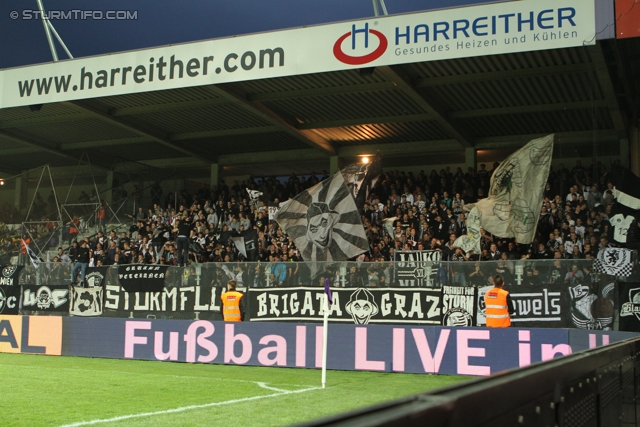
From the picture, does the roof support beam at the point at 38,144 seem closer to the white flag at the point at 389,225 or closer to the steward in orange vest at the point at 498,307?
the white flag at the point at 389,225

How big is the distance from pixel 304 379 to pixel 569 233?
9372 millimetres

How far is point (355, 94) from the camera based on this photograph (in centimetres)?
2369

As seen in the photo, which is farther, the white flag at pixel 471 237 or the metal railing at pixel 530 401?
the white flag at pixel 471 237

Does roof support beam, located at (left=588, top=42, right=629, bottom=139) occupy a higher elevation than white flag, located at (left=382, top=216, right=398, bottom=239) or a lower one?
higher

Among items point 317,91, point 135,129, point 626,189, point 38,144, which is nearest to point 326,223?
point 317,91

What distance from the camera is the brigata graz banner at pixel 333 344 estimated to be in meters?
13.5

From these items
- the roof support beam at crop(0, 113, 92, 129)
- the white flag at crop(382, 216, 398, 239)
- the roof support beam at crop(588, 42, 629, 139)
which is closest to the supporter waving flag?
the white flag at crop(382, 216, 398, 239)

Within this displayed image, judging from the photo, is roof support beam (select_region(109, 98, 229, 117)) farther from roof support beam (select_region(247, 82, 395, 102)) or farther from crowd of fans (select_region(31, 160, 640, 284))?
crowd of fans (select_region(31, 160, 640, 284))

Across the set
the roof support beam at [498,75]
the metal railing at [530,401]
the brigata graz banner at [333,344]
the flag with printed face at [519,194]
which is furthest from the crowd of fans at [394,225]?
the metal railing at [530,401]

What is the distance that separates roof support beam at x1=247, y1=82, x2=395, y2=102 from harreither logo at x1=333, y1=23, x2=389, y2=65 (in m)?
2.89

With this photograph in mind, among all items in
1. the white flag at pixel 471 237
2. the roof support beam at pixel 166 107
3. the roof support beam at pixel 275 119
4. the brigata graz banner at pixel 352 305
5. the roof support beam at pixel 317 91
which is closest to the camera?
the brigata graz banner at pixel 352 305

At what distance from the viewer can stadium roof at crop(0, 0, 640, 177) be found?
2053cm

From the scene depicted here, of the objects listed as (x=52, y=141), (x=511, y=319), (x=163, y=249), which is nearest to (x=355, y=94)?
(x=163, y=249)

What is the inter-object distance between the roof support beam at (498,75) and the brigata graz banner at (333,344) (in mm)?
9532
